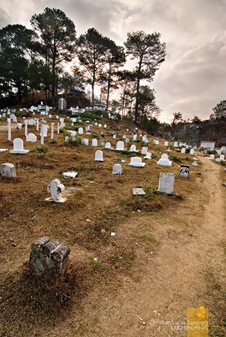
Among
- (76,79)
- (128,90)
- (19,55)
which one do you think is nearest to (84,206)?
(76,79)

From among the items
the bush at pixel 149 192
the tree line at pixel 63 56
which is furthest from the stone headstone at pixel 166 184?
the tree line at pixel 63 56

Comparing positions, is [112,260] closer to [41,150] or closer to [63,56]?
[41,150]

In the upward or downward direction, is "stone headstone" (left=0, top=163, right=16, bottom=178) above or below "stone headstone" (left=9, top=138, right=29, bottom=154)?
below

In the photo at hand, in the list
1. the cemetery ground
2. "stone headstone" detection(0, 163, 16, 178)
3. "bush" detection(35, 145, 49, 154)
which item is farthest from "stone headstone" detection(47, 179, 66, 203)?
"bush" detection(35, 145, 49, 154)

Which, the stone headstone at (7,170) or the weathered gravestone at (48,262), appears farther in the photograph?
the stone headstone at (7,170)

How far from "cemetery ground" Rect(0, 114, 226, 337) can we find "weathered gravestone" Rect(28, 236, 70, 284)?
10 cm

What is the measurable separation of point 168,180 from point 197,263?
3.29 meters

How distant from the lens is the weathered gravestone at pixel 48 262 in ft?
7.95

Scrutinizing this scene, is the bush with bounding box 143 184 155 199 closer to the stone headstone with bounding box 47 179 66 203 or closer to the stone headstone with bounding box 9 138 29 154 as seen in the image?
the stone headstone with bounding box 47 179 66 203

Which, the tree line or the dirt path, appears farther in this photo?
the tree line

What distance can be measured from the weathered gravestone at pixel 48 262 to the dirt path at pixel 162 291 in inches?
21.5

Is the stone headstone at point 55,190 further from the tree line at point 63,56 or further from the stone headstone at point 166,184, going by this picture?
the tree line at point 63,56

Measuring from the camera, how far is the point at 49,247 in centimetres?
248

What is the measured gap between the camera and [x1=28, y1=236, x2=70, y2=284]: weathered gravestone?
7.95ft
